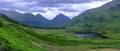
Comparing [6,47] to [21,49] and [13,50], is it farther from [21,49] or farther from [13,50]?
[21,49]

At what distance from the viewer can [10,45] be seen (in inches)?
2116

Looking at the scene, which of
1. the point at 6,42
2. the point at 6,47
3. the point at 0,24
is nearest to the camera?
the point at 6,47

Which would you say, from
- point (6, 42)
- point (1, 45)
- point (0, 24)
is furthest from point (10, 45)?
point (0, 24)

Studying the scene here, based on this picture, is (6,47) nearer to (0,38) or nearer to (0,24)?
(0,38)

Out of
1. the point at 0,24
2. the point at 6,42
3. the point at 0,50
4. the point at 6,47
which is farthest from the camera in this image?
the point at 0,24

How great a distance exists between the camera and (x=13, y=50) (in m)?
51.8

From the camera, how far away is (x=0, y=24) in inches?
3339

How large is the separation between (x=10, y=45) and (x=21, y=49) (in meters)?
2.91

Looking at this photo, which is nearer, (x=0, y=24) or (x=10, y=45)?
(x=10, y=45)

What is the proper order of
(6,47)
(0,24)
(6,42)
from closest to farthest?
(6,47)
(6,42)
(0,24)

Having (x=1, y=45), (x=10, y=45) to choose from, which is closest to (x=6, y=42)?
(x=10, y=45)

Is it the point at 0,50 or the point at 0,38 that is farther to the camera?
the point at 0,38

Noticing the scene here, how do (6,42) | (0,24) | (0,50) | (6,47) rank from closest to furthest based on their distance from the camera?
(0,50)
(6,47)
(6,42)
(0,24)

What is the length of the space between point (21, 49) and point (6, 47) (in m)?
5.66
